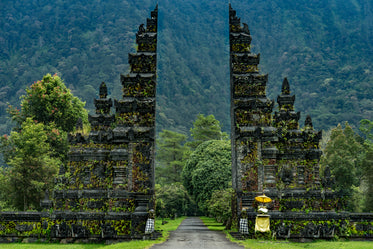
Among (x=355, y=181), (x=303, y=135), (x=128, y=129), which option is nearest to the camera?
(x=128, y=129)

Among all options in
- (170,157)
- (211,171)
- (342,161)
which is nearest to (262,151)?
(211,171)

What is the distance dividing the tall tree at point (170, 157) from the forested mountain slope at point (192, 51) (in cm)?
3423

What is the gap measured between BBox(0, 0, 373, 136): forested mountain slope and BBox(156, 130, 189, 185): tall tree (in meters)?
34.2

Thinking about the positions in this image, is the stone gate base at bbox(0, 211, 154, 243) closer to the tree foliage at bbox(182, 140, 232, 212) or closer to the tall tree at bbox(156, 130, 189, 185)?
the tree foliage at bbox(182, 140, 232, 212)

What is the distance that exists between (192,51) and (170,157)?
91.7m

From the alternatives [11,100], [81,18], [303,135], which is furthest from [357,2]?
[303,135]

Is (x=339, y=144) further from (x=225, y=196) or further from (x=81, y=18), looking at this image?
(x=81, y=18)

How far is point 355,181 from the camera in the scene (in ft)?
133

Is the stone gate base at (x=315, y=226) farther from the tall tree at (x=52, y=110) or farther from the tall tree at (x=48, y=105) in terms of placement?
the tall tree at (x=48, y=105)

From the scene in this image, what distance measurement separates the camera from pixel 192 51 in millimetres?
149125

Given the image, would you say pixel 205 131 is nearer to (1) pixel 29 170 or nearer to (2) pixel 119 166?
(1) pixel 29 170

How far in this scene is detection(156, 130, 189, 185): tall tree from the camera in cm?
6114

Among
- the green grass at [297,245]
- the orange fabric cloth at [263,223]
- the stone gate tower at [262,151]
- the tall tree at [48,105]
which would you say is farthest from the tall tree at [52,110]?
the orange fabric cloth at [263,223]

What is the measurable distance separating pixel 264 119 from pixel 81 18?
422ft
